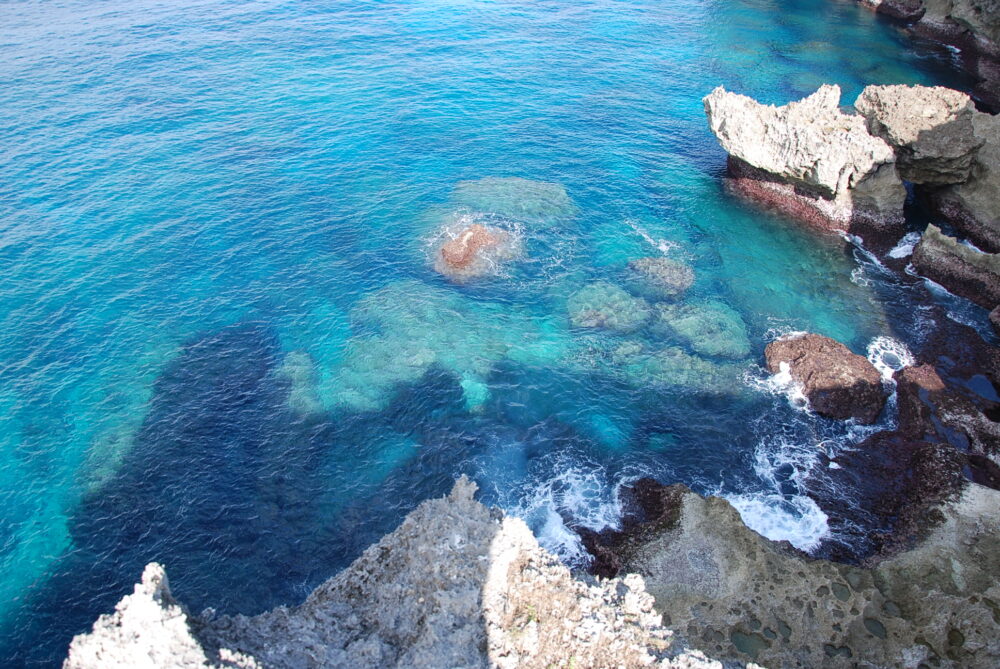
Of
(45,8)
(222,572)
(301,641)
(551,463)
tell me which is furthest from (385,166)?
(45,8)

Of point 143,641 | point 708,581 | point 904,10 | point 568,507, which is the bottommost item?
point 568,507

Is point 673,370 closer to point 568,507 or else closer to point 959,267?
point 568,507

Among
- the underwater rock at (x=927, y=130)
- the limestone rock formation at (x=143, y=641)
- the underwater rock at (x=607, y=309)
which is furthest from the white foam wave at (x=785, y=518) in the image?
the underwater rock at (x=927, y=130)

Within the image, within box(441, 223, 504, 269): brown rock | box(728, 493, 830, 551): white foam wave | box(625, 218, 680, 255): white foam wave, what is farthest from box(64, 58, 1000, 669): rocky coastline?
box(441, 223, 504, 269): brown rock

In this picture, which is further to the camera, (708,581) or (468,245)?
(468,245)

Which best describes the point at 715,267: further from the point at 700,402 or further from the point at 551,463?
the point at 551,463

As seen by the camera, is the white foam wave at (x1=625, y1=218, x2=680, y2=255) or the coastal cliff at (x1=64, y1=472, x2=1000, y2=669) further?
the white foam wave at (x1=625, y1=218, x2=680, y2=255)

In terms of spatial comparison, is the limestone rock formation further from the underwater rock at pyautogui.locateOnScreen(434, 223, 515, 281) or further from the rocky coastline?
the underwater rock at pyautogui.locateOnScreen(434, 223, 515, 281)

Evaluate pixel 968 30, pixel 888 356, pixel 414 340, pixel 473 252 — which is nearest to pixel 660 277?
pixel 473 252

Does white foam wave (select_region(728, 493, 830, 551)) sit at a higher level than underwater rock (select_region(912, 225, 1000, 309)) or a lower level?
lower
